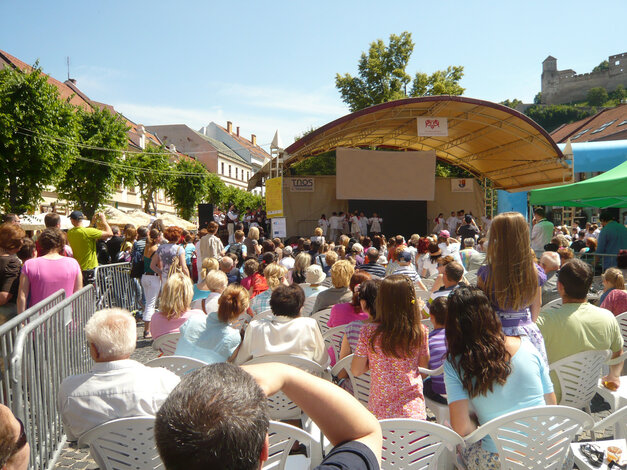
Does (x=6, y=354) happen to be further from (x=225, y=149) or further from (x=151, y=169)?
(x=225, y=149)

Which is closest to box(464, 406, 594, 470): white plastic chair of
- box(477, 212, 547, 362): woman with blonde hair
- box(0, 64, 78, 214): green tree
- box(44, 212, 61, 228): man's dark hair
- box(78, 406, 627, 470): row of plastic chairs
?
box(78, 406, 627, 470): row of plastic chairs

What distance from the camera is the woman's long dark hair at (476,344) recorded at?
7.00 ft

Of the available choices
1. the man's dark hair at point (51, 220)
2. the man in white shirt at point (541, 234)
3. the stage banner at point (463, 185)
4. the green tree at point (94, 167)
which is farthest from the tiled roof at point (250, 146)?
the man's dark hair at point (51, 220)

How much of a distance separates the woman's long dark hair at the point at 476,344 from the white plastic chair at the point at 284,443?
30.3 inches

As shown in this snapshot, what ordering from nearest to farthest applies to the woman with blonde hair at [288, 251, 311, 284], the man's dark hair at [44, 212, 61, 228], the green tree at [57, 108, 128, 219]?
the man's dark hair at [44, 212, 61, 228] → the woman with blonde hair at [288, 251, 311, 284] → the green tree at [57, 108, 128, 219]

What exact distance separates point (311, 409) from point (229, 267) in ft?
19.7

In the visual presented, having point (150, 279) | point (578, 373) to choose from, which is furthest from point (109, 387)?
point (150, 279)

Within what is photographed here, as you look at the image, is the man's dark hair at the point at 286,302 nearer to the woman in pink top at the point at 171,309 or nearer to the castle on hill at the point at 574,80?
the woman in pink top at the point at 171,309

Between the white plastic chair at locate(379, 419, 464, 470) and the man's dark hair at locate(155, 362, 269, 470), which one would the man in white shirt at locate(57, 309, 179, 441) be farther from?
the man's dark hair at locate(155, 362, 269, 470)

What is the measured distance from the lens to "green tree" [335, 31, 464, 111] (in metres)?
34.4

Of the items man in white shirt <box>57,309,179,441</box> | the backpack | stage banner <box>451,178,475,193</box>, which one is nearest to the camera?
man in white shirt <box>57,309,179,441</box>

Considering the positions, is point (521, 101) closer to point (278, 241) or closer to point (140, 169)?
point (140, 169)

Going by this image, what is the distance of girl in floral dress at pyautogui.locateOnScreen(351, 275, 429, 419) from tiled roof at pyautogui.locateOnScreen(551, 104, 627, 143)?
1563 inches

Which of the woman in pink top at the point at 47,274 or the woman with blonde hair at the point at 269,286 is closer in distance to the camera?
the woman in pink top at the point at 47,274
